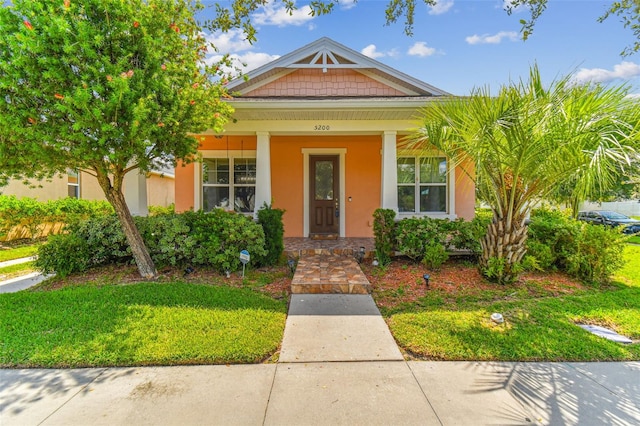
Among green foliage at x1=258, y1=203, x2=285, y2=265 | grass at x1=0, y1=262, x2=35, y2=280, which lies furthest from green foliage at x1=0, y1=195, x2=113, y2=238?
green foliage at x1=258, y1=203, x2=285, y2=265

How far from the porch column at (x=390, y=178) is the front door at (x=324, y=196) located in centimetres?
238

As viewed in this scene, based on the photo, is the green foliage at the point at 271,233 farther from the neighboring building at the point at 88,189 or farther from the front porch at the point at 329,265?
the neighboring building at the point at 88,189

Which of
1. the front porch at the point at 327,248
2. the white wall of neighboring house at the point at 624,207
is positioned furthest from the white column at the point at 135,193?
the white wall of neighboring house at the point at 624,207

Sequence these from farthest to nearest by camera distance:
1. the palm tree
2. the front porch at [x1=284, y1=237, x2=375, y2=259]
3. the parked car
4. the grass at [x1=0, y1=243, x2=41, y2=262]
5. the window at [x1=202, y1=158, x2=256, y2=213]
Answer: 1. the parked car
2. the window at [x1=202, y1=158, x2=256, y2=213]
3. the grass at [x1=0, y1=243, x2=41, y2=262]
4. the front porch at [x1=284, y1=237, x2=375, y2=259]
5. the palm tree

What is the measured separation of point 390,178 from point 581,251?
13.3ft

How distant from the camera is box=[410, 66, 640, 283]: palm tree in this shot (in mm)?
4000

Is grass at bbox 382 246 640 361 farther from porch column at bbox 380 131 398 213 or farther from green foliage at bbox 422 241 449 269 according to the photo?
porch column at bbox 380 131 398 213

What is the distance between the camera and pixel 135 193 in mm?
7418

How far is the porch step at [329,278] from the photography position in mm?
5180

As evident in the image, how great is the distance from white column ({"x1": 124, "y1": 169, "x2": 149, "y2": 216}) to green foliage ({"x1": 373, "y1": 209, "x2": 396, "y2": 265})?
5745 mm

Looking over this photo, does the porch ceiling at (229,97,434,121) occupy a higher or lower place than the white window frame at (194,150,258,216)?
higher

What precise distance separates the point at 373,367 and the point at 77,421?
99.6 inches

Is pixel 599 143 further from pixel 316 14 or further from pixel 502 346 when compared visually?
pixel 316 14

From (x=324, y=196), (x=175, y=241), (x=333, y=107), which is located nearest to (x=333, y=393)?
(x=175, y=241)
